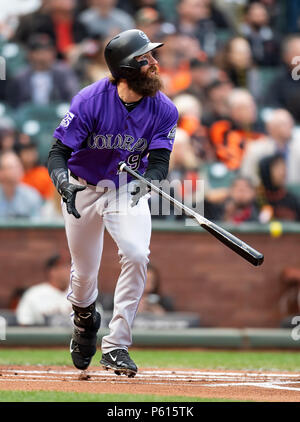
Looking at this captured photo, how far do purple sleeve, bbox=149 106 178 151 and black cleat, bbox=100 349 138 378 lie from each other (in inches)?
51.1

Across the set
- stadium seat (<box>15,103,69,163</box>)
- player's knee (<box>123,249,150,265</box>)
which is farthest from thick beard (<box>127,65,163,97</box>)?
stadium seat (<box>15,103,69,163</box>)

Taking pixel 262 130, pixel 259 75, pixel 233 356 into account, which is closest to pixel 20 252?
pixel 233 356

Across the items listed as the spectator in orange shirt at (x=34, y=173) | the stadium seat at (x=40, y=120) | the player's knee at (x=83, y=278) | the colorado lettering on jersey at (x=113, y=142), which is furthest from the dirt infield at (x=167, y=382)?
the stadium seat at (x=40, y=120)

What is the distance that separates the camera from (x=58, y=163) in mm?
5652

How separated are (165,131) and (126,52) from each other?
22.4 inches

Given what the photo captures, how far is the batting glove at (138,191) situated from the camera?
5.58 metres

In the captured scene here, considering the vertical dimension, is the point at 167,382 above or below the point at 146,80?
below

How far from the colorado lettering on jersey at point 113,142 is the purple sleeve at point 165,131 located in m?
0.11

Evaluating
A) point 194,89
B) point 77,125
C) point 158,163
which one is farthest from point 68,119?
point 194,89

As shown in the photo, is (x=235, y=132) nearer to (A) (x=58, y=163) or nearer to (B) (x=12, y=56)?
(B) (x=12, y=56)

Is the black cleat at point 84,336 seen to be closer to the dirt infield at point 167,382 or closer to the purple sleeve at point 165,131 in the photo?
the dirt infield at point 167,382

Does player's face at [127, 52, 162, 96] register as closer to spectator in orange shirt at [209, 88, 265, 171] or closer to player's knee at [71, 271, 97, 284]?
player's knee at [71, 271, 97, 284]

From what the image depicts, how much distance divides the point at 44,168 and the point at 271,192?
2.51m

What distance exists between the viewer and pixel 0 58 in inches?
466
